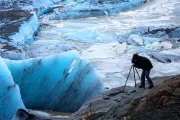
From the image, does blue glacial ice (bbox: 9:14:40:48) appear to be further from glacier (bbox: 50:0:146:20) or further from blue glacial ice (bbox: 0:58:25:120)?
blue glacial ice (bbox: 0:58:25:120)

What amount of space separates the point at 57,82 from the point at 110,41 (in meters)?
6.69

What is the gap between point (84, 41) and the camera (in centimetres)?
1451

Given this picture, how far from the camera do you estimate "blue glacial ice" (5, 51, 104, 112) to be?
25.1 feet

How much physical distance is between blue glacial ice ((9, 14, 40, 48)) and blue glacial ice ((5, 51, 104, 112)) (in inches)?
213

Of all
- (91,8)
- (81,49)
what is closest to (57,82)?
(81,49)

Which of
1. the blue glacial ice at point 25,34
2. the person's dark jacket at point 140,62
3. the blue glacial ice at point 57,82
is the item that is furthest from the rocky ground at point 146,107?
the blue glacial ice at point 25,34

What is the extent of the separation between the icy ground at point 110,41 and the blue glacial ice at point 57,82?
1.52 metres

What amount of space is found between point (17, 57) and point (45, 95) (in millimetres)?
4200

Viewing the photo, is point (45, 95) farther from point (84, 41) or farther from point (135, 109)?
point (84, 41)

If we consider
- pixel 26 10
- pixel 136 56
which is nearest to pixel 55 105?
pixel 136 56

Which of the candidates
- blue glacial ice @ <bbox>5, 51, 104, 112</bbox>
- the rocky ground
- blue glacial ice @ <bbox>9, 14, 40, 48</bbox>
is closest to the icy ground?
blue glacial ice @ <bbox>9, 14, 40, 48</bbox>

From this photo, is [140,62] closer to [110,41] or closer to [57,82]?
[57,82]

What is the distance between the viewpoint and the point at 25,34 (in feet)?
47.8

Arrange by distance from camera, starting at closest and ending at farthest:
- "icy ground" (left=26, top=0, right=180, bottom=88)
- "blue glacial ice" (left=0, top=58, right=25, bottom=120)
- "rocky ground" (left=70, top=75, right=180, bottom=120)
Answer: "rocky ground" (left=70, top=75, right=180, bottom=120) < "blue glacial ice" (left=0, top=58, right=25, bottom=120) < "icy ground" (left=26, top=0, right=180, bottom=88)
